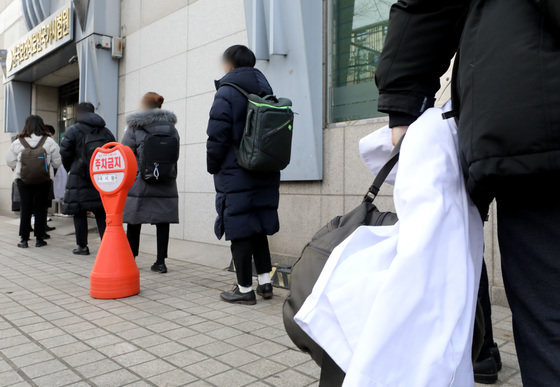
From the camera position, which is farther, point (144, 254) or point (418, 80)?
point (144, 254)

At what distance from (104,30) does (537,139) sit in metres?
8.73

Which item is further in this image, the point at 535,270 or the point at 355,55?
the point at 355,55

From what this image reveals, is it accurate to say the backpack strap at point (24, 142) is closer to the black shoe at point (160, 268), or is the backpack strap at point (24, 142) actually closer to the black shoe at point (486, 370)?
the black shoe at point (160, 268)

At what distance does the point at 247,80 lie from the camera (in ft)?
11.8

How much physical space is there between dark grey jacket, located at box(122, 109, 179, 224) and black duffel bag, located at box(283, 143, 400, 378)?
3.56 m

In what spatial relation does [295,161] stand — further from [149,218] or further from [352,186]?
[149,218]

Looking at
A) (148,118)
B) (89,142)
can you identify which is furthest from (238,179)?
(89,142)

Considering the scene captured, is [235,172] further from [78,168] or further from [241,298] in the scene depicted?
[78,168]

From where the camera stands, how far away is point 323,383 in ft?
4.33

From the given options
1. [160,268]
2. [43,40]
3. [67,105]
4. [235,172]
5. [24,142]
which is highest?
[43,40]

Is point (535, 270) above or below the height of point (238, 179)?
below

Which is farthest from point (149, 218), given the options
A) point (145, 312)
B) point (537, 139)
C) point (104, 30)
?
point (104, 30)

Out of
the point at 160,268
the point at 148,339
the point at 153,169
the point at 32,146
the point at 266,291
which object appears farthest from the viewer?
the point at 32,146

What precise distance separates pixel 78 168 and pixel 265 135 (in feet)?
11.3
